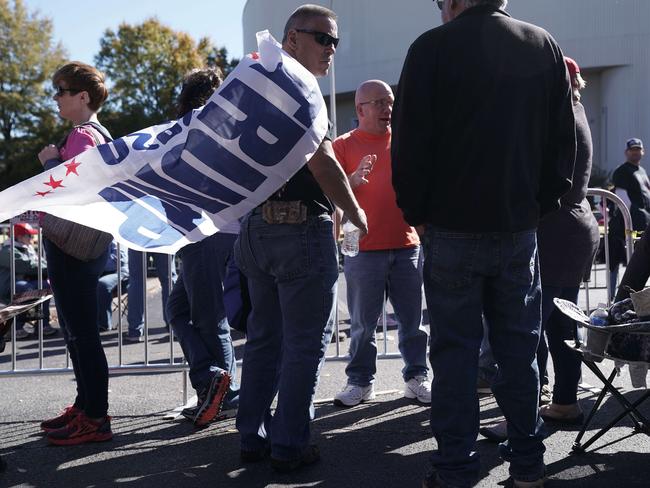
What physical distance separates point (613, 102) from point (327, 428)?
110 ft

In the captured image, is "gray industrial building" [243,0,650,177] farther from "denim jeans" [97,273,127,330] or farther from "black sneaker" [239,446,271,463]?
"black sneaker" [239,446,271,463]

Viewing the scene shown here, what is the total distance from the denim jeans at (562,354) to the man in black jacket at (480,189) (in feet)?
3.56

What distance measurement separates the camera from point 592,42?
3472cm

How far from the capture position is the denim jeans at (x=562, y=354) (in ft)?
15.2

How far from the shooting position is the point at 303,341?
13.0 ft

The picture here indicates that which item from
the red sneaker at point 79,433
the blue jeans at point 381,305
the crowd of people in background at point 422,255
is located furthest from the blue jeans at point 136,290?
the red sneaker at point 79,433

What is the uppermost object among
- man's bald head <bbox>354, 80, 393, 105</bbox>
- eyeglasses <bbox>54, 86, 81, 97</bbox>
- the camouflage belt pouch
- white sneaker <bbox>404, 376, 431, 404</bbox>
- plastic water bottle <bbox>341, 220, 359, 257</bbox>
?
man's bald head <bbox>354, 80, 393, 105</bbox>

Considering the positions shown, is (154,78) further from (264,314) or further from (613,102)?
(264,314)

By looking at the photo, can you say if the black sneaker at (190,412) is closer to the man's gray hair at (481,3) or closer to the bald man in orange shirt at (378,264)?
the bald man in orange shirt at (378,264)

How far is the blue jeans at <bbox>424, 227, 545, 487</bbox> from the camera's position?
343 cm

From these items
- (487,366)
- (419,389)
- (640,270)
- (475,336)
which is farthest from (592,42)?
(475,336)

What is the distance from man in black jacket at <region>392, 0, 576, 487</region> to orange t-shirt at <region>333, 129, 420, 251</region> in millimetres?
1842

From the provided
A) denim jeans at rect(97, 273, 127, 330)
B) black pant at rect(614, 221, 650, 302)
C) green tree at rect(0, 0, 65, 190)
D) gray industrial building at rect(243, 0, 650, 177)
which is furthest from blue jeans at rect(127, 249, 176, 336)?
green tree at rect(0, 0, 65, 190)

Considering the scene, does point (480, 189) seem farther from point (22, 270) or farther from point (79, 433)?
point (22, 270)
